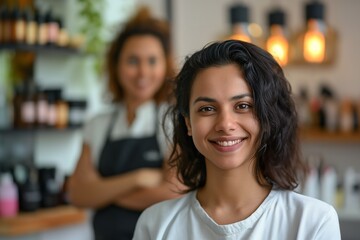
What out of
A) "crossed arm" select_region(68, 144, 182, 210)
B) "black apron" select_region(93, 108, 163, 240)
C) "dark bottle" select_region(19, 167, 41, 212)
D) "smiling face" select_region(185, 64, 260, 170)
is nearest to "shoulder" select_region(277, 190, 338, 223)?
"smiling face" select_region(185, 64, 260, 170)

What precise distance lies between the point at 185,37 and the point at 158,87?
2.86 metres

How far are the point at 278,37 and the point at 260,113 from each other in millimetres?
2525

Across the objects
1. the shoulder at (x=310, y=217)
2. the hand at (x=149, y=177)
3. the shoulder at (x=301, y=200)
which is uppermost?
the shoulder at (x=301, y=200)

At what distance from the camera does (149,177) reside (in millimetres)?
2172

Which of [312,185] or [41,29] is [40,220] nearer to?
[41,29]

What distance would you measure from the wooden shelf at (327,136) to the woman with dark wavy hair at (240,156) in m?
3.34

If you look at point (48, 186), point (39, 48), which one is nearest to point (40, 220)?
point (48, 186)

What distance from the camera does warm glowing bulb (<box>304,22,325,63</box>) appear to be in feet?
12.0

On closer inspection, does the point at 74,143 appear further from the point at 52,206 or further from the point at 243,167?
the point at 243,167

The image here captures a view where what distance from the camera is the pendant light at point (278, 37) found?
12.4ft

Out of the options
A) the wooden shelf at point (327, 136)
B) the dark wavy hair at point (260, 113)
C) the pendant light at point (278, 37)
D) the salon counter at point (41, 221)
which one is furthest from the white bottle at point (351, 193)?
the dark wavy hair at point (260, 113)

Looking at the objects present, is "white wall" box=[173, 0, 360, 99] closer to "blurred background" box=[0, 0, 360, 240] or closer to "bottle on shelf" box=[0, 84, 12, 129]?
"blurred background" box=[0, 0, 360, 240]

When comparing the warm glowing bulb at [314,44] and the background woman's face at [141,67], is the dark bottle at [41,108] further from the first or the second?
the background woman's face at [141,67]

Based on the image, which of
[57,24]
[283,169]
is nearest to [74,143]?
[57,24]
